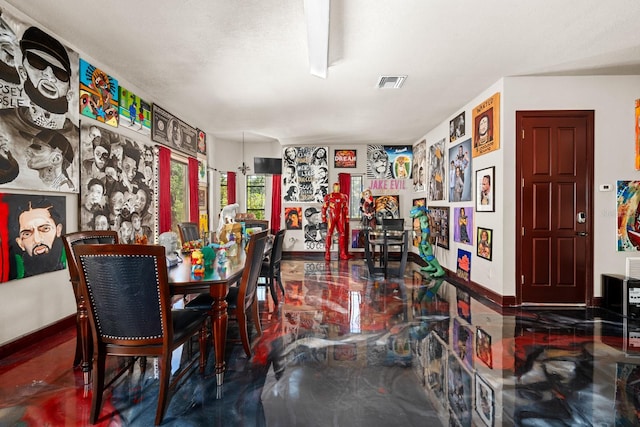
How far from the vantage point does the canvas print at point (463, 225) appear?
508cm

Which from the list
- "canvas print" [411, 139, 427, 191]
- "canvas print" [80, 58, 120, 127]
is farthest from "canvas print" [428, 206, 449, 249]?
"canvas print" [80, 58, 120, 127]

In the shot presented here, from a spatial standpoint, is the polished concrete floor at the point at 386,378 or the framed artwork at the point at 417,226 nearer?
the polished concrete floor at the point at 386,378

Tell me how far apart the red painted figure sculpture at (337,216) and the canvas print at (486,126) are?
11.3 feet

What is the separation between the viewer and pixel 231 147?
8633 millimetres

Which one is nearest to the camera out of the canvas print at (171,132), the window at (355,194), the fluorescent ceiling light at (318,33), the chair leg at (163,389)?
the chair leg at (163,389)

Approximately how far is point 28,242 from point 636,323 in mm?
6345

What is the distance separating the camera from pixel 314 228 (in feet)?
27.7

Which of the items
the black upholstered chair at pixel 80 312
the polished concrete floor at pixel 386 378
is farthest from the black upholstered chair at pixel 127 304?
the black upholstered chair at pixel 80 312

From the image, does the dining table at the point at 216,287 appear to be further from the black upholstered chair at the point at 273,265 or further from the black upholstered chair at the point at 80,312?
the black upholstered chair at the point at 273,265

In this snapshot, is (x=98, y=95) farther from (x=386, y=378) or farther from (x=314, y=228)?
(x=314, y=228)

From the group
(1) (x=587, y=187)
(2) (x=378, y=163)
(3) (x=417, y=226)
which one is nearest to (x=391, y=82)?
(1) (x=587, y=187)

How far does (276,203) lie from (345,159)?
218cm

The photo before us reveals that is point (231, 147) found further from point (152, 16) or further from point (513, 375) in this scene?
point (513, 375)

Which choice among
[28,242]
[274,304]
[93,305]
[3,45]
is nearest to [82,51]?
[3,45]
